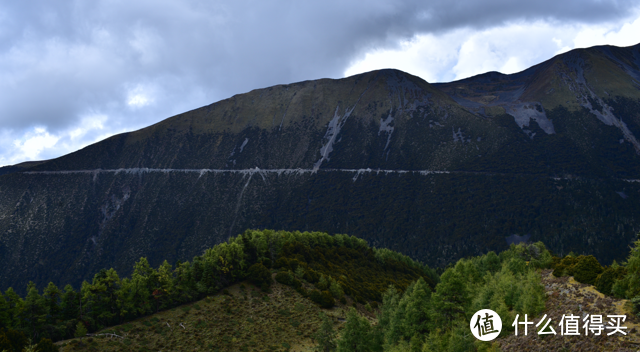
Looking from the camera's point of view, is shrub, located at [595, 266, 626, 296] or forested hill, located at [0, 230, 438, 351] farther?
forested hill, located at [0, 230, 438, 351]

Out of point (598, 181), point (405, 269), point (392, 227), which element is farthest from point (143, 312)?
point (598, 181)

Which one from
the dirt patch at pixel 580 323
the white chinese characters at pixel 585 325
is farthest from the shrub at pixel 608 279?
the white chinese characters at pixel 585 325

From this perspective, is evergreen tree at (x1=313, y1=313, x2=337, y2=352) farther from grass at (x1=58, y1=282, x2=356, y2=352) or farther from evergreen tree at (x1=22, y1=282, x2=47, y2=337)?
evergreen tree at (x1=22, y1=282, x2=47, y2=337)

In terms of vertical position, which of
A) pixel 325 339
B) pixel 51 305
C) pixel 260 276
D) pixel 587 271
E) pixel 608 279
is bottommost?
pixel 325 339

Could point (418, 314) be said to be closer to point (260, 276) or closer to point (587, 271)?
point (587, 271)

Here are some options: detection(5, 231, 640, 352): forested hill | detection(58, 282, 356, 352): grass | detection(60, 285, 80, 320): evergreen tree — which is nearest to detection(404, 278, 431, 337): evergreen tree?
detection(5, 231, 640, 352): forested hill

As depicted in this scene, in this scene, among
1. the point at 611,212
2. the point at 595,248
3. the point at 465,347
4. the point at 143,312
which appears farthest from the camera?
the point at 611,212

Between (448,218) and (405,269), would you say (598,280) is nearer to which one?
(405,269)

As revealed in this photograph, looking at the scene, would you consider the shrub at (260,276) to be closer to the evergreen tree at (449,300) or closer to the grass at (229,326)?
the grass at (229,326)

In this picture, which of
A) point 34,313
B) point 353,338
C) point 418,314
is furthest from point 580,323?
point 34,313

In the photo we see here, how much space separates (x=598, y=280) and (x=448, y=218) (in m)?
156

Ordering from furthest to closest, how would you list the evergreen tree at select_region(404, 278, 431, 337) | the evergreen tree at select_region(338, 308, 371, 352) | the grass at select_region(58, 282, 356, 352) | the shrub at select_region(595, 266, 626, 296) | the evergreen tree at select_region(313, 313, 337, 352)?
the grass at select_region(58, 282, 356, 352) → the evergreen tree at select_region(313, 313, 337, 352) → the evergreen tree at select_region(338, 308, 371, 352) → the evergreen tree at select_region(404, 278, 431, 337) → the shrub at select_region(595, 266, 626, 296)

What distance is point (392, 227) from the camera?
18375 cm

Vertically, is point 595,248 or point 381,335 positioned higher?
point 381,335
